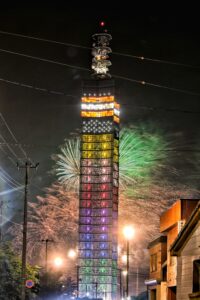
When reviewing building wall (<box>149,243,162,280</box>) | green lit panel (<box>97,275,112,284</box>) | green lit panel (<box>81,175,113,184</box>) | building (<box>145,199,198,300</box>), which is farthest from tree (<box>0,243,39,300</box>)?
green lit panel (<box>81,175,113,184</box>)

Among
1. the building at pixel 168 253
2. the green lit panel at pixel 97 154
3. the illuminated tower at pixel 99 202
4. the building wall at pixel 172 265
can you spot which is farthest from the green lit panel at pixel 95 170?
the building wall at pixel 172 265

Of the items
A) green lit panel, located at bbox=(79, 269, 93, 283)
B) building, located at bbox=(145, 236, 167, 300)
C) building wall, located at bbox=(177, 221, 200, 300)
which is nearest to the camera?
building wall, located at bbox=(177, 221, 200, 300)

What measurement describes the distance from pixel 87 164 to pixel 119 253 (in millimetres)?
21575

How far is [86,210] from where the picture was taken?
158m

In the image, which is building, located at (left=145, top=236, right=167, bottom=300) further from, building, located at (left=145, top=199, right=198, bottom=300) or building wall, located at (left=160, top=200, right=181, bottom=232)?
building wall, located at (left=160, top=200, right=181, bottom=232)

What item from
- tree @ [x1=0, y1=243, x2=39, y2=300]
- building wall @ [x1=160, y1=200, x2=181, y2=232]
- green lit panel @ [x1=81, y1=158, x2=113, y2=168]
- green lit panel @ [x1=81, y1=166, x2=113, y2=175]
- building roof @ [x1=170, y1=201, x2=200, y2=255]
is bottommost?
tree @ [x1=0, y1=243, x2=39, y2=300]

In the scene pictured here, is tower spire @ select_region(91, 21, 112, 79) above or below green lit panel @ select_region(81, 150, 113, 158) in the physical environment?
above

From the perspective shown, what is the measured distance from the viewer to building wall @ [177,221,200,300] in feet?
90.6

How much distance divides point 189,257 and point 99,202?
428ft

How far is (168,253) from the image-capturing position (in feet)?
153

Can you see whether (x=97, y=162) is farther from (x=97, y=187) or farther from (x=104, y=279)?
(x=104, y=279)

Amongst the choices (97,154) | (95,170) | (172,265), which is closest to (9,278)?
(172,265)

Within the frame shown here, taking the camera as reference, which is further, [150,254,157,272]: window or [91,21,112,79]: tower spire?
[91,21,112,79]: tower spire

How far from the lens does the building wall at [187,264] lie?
2761 cm
